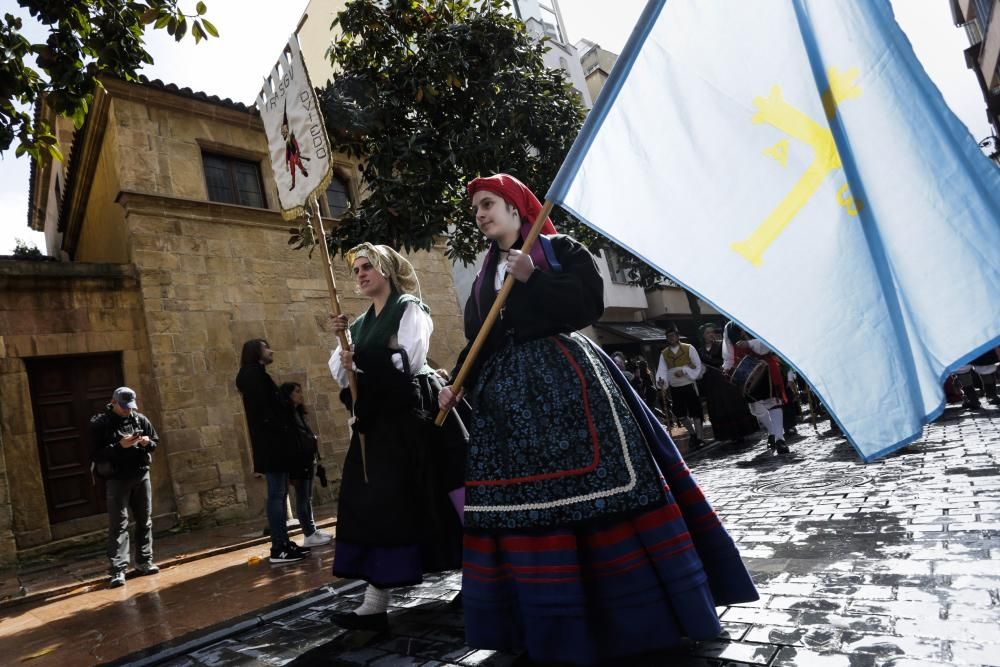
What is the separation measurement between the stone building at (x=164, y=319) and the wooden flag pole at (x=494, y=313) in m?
7.47

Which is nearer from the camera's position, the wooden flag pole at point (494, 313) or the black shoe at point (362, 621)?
the wooden flag pole at point (494, 313)

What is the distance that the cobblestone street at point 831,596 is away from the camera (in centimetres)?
178

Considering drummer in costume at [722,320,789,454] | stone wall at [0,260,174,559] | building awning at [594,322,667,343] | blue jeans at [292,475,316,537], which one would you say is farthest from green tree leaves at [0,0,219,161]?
building awning at [594,322,667,343]

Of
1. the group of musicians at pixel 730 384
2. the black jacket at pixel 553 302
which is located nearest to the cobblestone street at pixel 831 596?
the black jacket at pixel 553 302

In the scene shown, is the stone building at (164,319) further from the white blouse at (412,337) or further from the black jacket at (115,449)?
the white blouse at (412,337)

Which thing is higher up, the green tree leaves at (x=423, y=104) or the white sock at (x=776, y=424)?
the green tree leaves at (x=423, y=104)

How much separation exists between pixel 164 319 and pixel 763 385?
8280mm

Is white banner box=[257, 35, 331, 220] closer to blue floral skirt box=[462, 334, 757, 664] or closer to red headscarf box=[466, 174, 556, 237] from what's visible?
red headscarf box=[466, 174, 556, 237]

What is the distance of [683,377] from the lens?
853 centimetres

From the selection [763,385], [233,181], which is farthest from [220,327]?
[763,385]

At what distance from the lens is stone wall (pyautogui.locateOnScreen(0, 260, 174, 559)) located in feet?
23.6

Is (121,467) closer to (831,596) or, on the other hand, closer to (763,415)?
(831,596)

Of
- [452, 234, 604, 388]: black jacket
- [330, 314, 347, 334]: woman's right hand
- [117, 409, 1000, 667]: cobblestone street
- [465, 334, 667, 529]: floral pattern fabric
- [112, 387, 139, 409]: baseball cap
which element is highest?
[112, 387, 139, 409]: baseball cap

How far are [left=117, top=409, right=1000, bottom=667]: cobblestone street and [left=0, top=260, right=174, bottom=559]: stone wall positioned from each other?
603 cm
